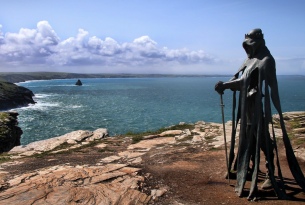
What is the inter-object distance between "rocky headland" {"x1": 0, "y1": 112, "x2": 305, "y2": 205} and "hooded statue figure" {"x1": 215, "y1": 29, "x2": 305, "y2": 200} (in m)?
0.50

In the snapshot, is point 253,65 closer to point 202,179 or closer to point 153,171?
point 202,179

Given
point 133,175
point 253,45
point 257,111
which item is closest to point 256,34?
point 253,45

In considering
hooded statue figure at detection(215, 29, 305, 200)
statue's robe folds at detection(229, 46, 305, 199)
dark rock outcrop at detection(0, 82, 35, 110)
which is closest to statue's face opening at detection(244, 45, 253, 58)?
hooded statue figure at detection(215, 29, 305, 200)

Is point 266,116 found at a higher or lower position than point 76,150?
higher

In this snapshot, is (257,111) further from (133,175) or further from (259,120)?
(133,175)

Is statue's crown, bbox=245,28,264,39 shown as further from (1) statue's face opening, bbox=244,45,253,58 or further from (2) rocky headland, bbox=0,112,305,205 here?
(2) rocky headland, bbox=0,112,305,205

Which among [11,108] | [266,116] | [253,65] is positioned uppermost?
[253,65]

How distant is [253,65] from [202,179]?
3.77 metres

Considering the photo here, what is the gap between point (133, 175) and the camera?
24.5 feet

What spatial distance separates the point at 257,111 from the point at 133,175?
4.46 m

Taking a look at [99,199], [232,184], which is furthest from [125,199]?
[232,184]

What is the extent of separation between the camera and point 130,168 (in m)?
8.16

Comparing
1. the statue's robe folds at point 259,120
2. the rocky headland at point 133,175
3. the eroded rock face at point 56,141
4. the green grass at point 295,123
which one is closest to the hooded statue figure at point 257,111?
the statue's robe folds at point 259,120

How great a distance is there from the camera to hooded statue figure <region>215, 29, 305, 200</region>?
5.57 m
